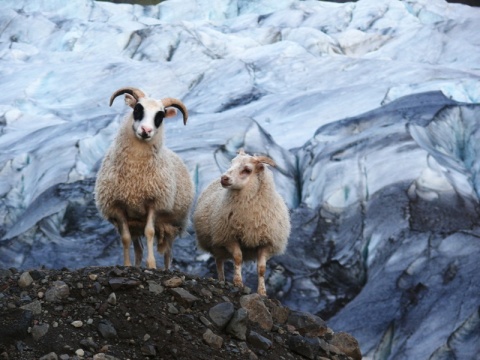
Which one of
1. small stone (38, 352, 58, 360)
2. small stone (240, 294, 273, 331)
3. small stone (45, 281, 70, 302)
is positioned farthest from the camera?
small stone (240, 294, 273, 331)

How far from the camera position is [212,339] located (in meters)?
7.94

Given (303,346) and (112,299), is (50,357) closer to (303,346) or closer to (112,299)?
(112,299)

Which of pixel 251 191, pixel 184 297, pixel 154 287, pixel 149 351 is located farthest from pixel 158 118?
pixel 149 351

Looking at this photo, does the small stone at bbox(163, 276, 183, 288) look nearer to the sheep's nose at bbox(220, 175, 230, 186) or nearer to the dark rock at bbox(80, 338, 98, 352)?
the dark rock at bbox(80, 338, 98, 352)

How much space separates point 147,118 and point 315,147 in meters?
9.21

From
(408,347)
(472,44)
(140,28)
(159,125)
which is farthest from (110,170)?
(140,28)

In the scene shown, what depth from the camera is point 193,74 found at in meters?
26.6

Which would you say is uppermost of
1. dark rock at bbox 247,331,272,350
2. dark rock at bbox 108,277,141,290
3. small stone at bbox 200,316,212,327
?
dark rock at bbox 108,277,141,290

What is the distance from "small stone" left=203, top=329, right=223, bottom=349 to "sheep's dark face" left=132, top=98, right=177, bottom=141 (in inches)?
122

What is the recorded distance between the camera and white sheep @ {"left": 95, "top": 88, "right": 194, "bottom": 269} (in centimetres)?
Result: 1043

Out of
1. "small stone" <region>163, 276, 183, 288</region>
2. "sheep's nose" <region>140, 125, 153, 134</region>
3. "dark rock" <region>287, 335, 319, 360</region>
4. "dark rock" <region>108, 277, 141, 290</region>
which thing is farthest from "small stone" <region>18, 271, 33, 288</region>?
"sheep's nose" <region>140, 125, 153, 134</region>

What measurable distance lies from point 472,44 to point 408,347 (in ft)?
53.2


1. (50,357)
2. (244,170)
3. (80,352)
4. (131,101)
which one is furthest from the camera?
(244,170)

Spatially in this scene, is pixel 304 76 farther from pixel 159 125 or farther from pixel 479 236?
pixel 159 125
